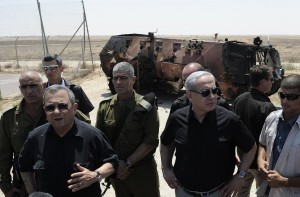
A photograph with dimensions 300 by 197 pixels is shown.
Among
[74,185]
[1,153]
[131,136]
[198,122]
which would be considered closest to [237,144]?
[198,122]

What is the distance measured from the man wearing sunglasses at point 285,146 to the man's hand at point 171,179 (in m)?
0.73

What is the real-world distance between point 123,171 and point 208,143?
1.02 metres

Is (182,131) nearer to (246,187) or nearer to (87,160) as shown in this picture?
(87,160)

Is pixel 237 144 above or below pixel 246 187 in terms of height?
above

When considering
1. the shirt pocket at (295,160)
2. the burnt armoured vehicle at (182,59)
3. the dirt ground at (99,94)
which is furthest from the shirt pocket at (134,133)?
the burnt armoured vehicle at (182,59)

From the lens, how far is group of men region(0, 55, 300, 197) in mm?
2574

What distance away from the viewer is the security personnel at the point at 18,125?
10.7ft

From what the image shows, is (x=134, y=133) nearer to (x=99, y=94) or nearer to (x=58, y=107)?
(x=58, y=107)

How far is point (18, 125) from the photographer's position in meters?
3.27

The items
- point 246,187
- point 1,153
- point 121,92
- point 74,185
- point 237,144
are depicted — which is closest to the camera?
point 74,185

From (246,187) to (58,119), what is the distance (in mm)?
2557

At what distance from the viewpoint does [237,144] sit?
2893 millimetres

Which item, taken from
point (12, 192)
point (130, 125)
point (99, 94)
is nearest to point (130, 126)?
point (130, 125)

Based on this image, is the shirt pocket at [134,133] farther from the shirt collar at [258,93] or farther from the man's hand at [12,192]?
the shirt collar at [258,93]
